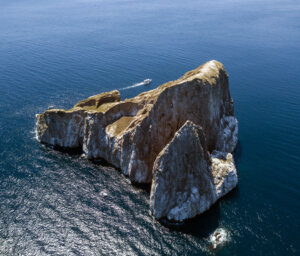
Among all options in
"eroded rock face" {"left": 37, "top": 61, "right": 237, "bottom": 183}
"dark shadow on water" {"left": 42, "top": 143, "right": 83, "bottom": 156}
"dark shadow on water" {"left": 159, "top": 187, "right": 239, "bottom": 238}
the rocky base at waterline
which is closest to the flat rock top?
"eroded rock face" {"left": 37, "top": 61, "right": 237, "bottom": 183}

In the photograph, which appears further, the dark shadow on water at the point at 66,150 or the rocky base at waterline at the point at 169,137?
the dark shadow on water at the point at 66,150

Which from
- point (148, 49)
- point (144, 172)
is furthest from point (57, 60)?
point (144, 172)

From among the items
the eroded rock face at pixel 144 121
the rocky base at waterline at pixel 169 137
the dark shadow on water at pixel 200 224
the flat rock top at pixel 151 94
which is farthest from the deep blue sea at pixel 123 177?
the flat rock top at pixel 151 94

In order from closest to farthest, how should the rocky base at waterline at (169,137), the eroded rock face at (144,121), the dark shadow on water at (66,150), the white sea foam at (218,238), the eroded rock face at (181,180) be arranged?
the white sea foam at (218,238) → the eroded rock face at (181,180) → the rocky base at waterline at (169,137) → the eroded rock face at (144,121) → the dark shadow on water at (66,150)

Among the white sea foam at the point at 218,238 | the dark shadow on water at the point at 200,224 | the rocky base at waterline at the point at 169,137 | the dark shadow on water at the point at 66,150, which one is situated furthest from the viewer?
the dark shadow on water at the point at 66,150

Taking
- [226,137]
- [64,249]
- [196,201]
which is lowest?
[64,249]

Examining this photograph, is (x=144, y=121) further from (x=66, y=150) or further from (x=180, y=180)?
(x=66, y=150)

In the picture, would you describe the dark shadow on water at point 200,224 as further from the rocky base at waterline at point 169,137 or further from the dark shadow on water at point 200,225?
the rocky base at waterline at point 169,137

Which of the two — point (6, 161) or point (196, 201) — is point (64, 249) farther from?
point (6, 161)

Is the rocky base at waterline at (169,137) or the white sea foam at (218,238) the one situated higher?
the rocky base at waterline at (169,137)
